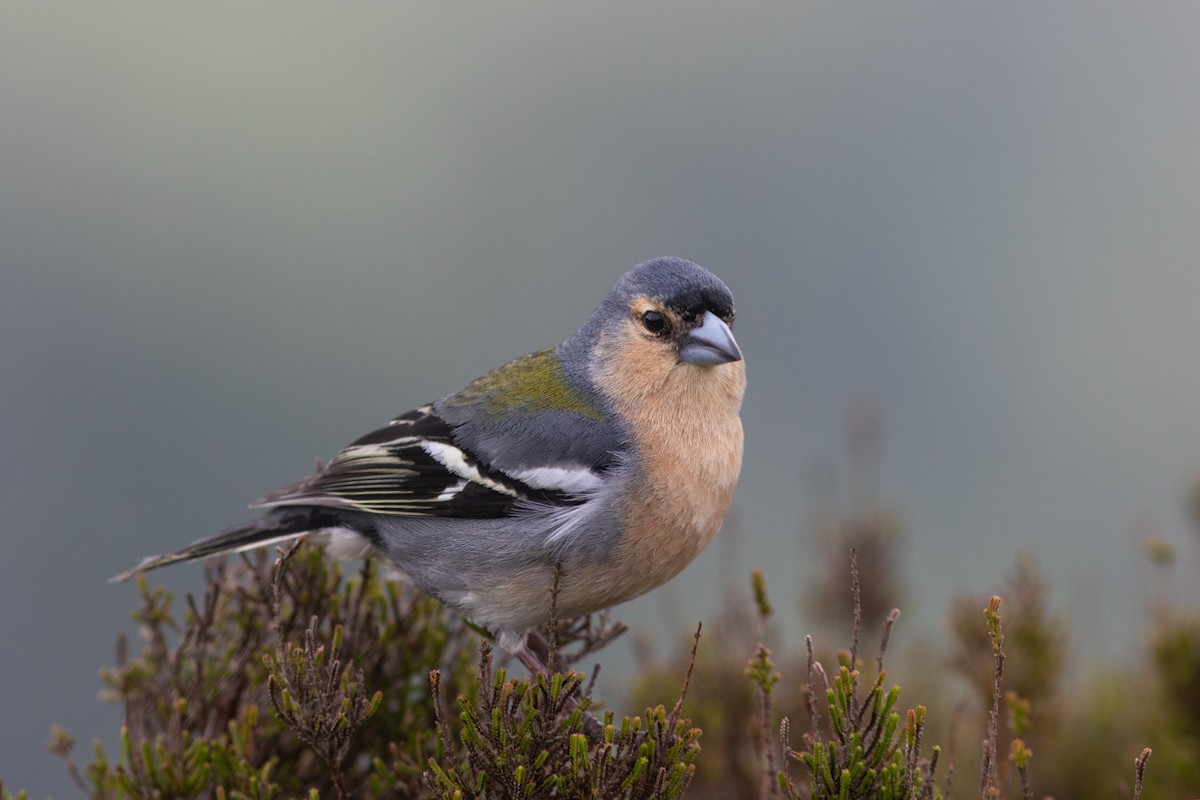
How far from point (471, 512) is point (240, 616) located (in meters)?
0.88

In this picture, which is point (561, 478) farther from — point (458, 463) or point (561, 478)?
point (458, 463)

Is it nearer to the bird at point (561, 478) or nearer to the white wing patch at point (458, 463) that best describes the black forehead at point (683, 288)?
the bird at point (561, 478)

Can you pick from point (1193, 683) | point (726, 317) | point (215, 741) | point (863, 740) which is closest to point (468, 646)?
point (215, 741)

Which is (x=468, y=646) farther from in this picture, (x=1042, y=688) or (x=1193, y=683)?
(x=1193, y=683)

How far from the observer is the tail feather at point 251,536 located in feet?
11.8

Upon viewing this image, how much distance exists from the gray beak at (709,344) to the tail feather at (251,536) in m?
1.35

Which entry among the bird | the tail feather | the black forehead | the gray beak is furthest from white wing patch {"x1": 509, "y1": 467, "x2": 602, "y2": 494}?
the tail feather

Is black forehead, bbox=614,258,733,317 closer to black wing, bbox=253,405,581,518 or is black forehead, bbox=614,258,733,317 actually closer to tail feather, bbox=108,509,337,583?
black wing, bbox=253,405,581,518

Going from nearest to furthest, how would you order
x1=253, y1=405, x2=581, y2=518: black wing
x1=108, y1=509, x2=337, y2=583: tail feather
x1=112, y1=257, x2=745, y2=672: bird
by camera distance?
x1=112, y1=257, x2=745, y2=672: bird
x1=253, y1=405, x2=581, y2=518: black wing
x1=108, y1=509, x2=337, y2=583: tail feather

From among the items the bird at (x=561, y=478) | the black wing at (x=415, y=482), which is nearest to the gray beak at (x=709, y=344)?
the bird at (x=561, y=478)

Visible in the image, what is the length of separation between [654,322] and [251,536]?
152 cm

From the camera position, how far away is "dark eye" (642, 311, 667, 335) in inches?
140

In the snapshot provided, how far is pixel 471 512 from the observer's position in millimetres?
3477

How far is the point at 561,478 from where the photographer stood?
11.2ft
